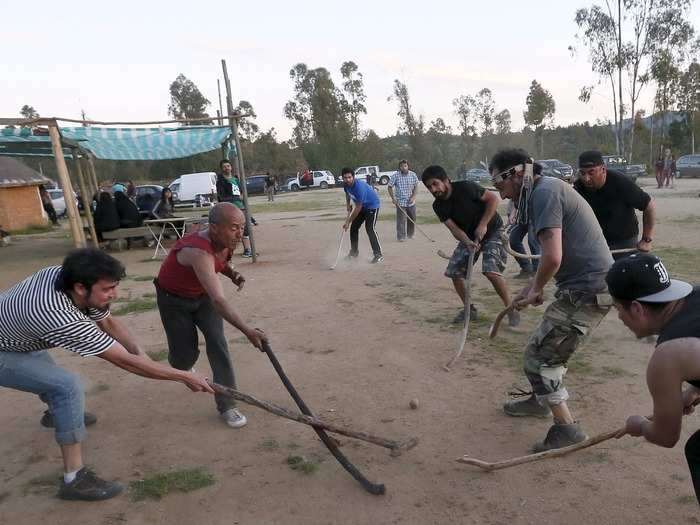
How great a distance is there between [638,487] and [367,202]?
690 cm

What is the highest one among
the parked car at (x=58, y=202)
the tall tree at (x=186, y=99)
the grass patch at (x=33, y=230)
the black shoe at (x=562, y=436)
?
the tall tree at (x=186, y=99)

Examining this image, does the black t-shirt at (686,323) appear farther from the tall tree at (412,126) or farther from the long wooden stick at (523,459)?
the tall tree at (412,126)

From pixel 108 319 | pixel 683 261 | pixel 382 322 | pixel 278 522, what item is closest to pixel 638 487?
pixel 278 522

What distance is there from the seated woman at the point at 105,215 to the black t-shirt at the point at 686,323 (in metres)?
11.9

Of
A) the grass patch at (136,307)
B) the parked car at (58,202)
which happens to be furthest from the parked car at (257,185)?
the grass patch at (136,307)

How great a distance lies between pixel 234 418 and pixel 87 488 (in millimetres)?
1014

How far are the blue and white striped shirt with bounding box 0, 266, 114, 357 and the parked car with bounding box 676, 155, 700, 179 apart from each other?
3046 centimetres

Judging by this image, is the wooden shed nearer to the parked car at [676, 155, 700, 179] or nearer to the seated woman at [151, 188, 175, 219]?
the seated woman at [151, 188, 175, 219]

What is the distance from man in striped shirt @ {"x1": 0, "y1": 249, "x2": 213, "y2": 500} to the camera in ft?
8.41

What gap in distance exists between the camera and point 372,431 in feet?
11.7

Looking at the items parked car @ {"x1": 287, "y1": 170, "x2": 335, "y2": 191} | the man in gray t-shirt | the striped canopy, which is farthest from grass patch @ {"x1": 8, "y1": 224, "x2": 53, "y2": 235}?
parked car @ {"x1": 287, "y1": 170, "x2": 335, "y2": 191}

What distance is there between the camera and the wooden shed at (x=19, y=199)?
20.1 metres

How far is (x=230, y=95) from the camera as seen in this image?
9.75m

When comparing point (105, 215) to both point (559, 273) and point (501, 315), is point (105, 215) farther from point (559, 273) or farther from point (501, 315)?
point (559, 273)
